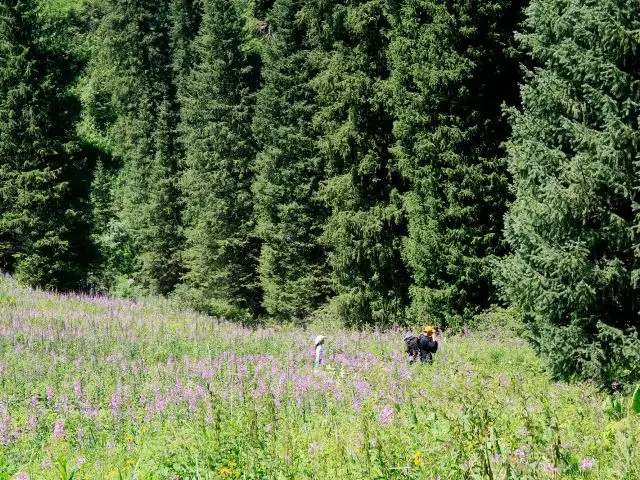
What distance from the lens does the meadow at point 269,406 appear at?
430 cm

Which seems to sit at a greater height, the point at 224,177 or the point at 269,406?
the point at 269,406

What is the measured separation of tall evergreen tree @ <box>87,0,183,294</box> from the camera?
31.7 metres

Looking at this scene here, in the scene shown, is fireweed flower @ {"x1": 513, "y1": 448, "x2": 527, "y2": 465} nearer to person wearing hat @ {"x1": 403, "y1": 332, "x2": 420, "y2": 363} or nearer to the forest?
the forest

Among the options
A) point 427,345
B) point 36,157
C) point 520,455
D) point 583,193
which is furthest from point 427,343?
point 36,157

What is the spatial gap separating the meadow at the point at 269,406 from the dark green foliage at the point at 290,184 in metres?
4.48

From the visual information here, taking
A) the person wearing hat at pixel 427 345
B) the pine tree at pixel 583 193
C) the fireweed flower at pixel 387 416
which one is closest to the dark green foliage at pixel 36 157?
the person wearing hat at pixel 427 345

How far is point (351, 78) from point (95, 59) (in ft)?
117

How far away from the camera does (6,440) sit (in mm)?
7617

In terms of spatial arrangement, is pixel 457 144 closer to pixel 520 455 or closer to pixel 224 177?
pixel 224 177

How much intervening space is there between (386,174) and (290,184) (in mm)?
5045

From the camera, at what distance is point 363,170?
19500 mm

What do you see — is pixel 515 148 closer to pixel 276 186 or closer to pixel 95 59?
pixel 276 186

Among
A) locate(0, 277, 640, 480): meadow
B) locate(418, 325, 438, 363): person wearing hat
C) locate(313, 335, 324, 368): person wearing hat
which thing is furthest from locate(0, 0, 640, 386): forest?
locate(313, 335, 324, 368): person wearing hat

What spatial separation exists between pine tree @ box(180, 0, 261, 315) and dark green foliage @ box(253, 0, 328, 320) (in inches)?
79.6
